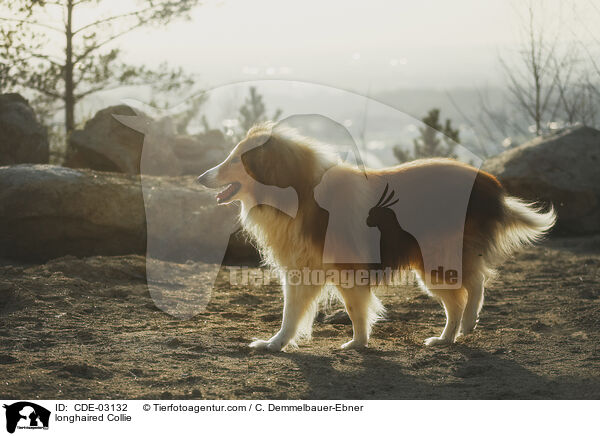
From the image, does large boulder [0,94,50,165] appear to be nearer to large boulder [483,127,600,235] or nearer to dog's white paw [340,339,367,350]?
dog's white paw [340,339,367,350]

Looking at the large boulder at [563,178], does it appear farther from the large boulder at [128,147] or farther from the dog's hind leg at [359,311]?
the dog's hind leg at [359,311]

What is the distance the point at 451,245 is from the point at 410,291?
2653 mm

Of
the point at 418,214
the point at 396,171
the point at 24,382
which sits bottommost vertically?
the point at 24,382

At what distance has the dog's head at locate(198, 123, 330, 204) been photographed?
5.50 meters

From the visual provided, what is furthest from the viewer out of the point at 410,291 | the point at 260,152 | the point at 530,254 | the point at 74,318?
the point at 530,254

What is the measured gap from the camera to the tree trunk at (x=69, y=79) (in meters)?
12.6

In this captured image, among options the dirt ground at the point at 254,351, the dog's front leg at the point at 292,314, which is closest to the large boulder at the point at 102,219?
the dirt ground at the point at 254,351

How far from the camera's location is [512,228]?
595 centimetres

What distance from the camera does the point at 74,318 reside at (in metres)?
6.18

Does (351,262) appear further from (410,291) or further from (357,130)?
(357,130)

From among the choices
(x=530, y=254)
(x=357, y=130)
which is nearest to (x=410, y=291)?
(x=530, y=254)

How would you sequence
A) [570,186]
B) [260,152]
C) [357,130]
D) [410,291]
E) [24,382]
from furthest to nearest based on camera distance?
[357,130] < [570,186] < [410,291] < [260,152] < [24,382]
